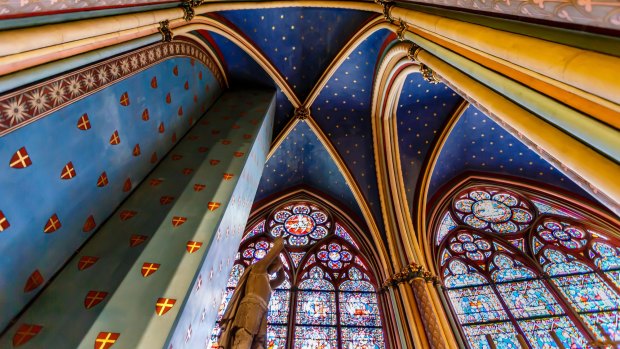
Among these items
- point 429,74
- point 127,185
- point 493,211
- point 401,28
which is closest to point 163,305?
point 127,185

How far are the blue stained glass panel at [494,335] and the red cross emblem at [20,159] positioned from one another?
7.36m

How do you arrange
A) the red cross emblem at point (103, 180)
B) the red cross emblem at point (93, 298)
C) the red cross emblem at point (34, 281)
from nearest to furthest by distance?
1. the red cross emblem at point (34, 281)
2. the red cross emblem at point (93, 298)
3. the red cross emblem at point (103, 180)

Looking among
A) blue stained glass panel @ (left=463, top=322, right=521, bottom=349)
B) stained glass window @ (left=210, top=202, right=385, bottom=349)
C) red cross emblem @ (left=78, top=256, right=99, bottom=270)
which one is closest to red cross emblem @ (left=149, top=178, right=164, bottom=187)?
red cross emblem @ (left=78, top=256, right=99, bottom=270)

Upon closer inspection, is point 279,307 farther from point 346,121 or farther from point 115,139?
point 346,121

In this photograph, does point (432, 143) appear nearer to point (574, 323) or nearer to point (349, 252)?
point (349, 252)

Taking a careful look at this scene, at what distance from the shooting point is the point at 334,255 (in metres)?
8.80

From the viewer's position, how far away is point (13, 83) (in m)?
2.47

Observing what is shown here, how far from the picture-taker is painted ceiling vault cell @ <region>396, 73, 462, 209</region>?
9.06 metres

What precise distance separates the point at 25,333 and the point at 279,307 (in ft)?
15.7

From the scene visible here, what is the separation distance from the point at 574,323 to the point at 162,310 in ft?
24.1

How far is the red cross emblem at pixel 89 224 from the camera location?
13.0ft

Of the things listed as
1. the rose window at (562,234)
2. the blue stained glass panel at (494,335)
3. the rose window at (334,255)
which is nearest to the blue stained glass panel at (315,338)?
the rose window at (334,255)

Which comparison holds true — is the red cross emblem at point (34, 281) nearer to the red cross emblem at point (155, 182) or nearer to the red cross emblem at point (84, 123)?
the red cross emblem at point (84, 123)

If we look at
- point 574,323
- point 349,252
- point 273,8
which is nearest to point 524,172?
point 574,323
